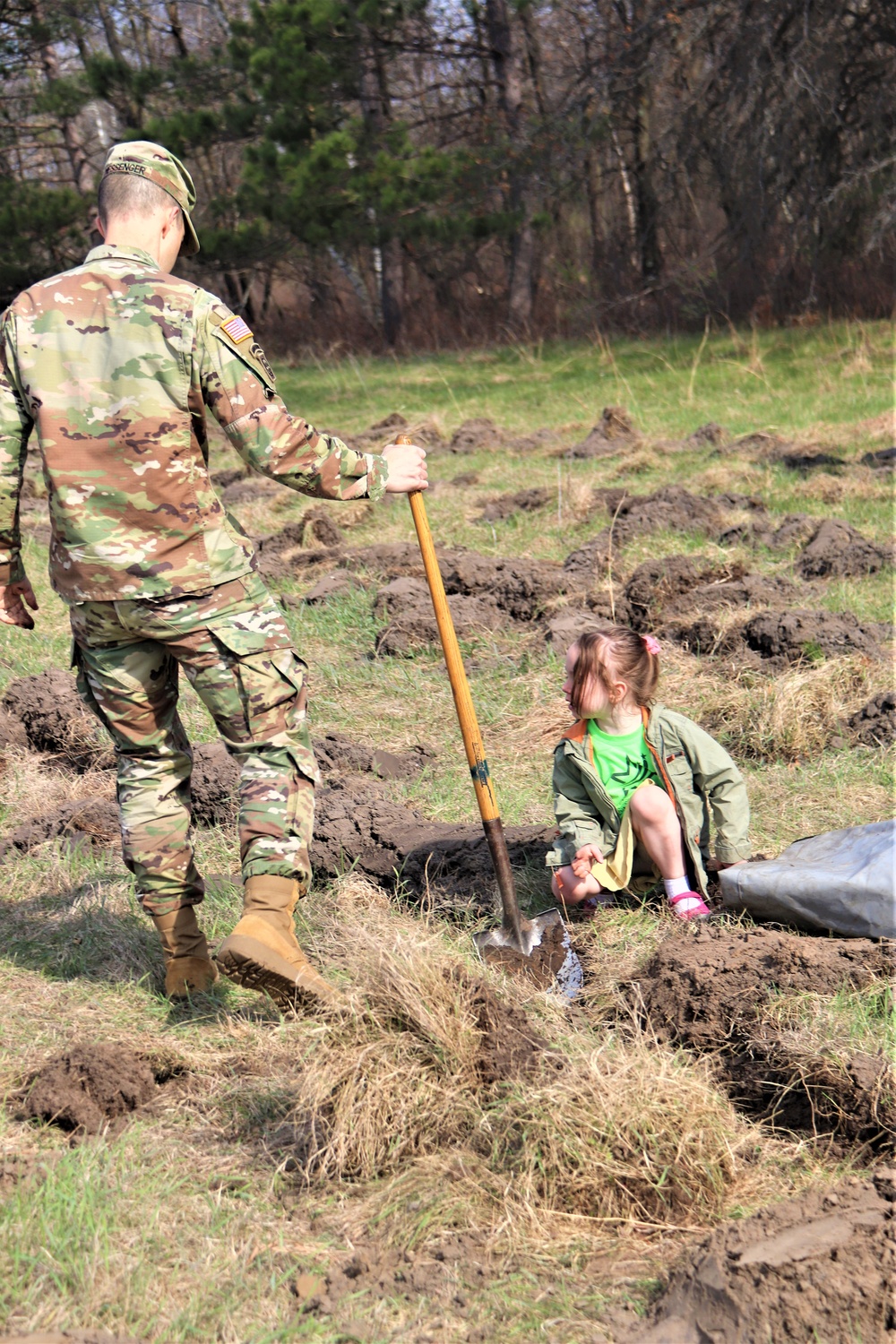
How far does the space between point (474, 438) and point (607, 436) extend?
1.34m

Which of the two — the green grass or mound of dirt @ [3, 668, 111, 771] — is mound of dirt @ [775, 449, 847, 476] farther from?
mound of dirt @ [3, 668, 111, 771]

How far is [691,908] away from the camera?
3.54 m

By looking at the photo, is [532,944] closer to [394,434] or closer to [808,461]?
[808,461]

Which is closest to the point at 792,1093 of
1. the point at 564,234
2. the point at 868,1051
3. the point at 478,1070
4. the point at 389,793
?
the point at 868,1051

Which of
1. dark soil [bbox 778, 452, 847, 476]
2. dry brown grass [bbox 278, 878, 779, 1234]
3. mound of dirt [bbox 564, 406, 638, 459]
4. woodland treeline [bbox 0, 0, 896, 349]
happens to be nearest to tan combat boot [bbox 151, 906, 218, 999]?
dry brown grass [bbox 278, 878, 779, 1234]

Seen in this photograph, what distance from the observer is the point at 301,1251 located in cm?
243

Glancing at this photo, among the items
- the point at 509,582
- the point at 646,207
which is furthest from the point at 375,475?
the point at 646,207

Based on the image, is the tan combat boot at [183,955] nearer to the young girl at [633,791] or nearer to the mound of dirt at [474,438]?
the young girl at [633,791]

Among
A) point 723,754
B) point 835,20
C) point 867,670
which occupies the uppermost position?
point 835,20

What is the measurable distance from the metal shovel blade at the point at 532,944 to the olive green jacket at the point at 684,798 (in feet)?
0.56

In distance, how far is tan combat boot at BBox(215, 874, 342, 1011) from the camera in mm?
2848

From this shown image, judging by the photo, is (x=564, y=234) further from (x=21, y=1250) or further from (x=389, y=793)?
(x=21, y=1250)

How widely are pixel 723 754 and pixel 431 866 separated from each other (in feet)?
3.20

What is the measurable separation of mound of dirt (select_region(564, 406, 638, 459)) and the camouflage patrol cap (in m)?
7.27
